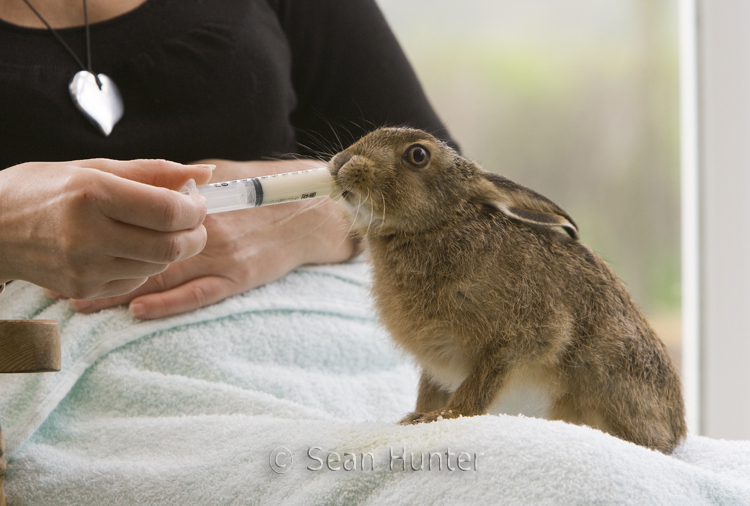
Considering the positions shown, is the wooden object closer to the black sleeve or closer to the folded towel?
the folded towel

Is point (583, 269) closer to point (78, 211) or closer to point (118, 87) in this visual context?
point (78, 211)

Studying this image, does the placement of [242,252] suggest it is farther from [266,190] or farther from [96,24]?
[96,24]

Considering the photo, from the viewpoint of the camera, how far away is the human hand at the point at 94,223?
708 mm

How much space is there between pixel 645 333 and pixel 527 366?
0.63 feet

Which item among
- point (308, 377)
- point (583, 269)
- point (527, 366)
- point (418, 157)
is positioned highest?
point (418, 157)

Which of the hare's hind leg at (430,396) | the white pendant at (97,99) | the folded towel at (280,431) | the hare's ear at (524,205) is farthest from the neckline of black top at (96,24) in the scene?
the hare's hind leg at (430,396)

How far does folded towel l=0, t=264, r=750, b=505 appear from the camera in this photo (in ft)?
2.12

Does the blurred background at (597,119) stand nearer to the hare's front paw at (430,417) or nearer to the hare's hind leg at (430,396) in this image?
the hare's hind leg at (430,396)

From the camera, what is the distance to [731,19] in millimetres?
1832

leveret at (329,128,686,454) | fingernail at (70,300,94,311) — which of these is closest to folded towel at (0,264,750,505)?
fingernail at (70,300,94,311)

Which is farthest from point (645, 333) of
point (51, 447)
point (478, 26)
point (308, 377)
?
point (478, 26)

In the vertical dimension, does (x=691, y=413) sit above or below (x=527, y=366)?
below

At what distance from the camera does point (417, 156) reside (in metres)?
0.94

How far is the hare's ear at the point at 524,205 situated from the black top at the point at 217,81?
378mm
